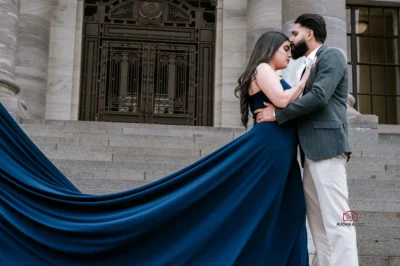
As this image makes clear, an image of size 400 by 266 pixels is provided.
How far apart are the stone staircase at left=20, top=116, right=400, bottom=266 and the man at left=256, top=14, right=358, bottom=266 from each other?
57.7 inches

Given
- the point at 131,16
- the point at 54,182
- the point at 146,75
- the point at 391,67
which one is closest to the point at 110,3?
the point at 131,16

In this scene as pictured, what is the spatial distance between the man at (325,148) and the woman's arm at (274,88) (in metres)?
0.05

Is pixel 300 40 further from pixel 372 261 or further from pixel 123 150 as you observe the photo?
pixel 123 150

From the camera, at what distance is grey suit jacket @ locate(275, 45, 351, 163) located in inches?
163

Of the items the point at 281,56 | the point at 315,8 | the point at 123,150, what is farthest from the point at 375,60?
the point at 281,56

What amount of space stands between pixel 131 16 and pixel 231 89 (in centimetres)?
290

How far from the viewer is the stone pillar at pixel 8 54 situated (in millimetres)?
10227

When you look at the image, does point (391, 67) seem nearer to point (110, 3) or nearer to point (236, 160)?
point (110, 3)

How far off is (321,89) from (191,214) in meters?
1.23

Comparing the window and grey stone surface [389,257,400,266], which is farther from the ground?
the window

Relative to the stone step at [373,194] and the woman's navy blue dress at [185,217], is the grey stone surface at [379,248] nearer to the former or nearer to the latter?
the stone step at [373,194]

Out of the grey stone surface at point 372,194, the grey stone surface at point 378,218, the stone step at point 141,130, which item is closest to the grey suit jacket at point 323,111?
the grey stone surface at point 378,218

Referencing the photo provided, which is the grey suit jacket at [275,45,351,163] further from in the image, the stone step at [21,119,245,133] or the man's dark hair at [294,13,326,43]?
the stone step at [21,119,245,133]

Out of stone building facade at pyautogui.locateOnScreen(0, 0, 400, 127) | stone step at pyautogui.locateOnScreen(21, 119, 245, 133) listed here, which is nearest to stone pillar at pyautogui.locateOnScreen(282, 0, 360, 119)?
stone step at pyautogui.locateOnScreen(21, 119, 245, 133)
